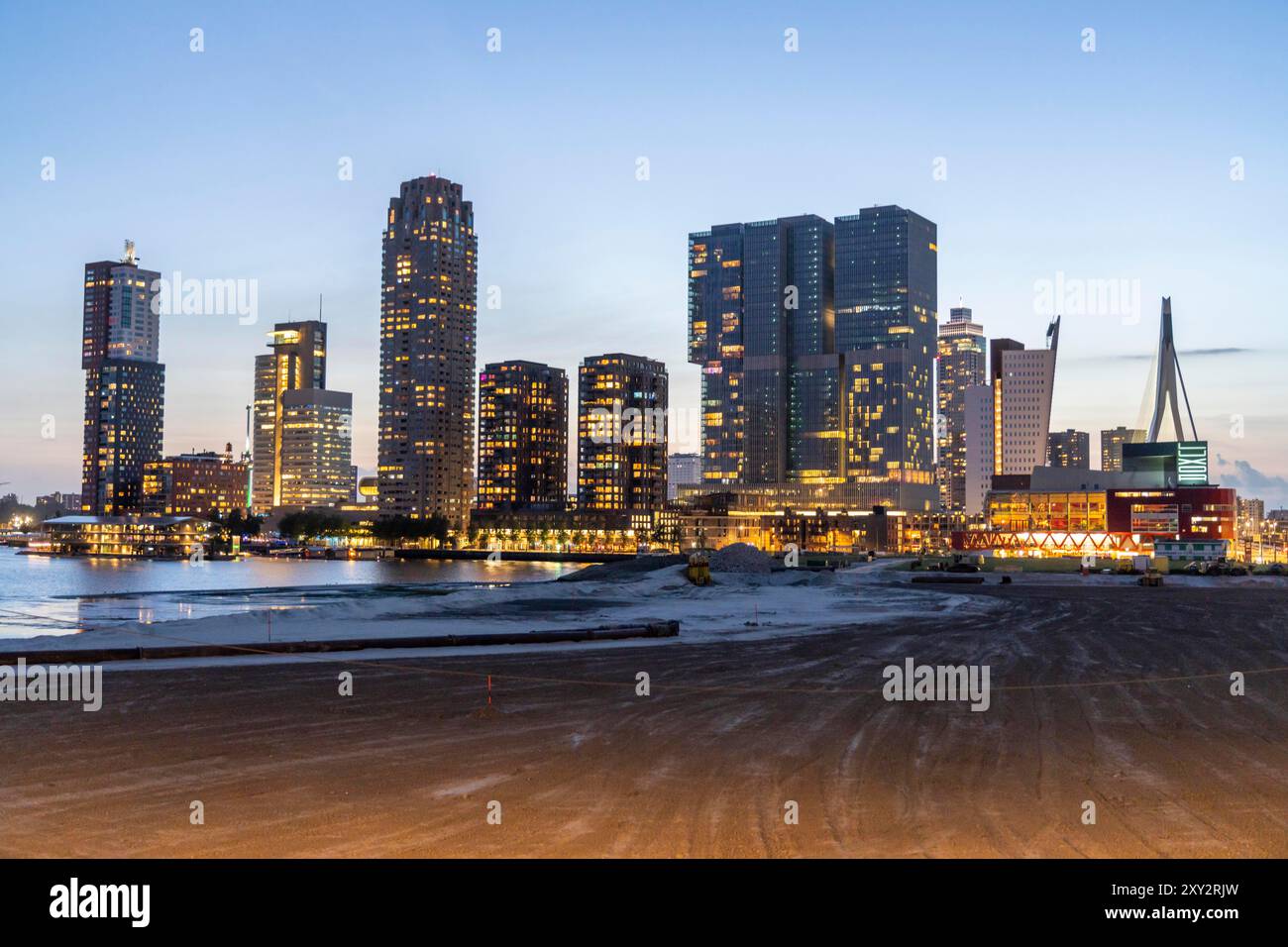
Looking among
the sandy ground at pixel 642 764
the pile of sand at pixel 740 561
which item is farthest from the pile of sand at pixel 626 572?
the sandy ground at pixel 642 764

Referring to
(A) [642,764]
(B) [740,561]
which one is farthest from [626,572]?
(A) [642,764]

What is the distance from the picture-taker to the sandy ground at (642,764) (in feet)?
45.5

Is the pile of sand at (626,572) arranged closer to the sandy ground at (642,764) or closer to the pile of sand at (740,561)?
the pile of sand at (740,561)

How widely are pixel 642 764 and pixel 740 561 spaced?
79.6 metres

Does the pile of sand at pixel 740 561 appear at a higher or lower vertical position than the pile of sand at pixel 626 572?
higher

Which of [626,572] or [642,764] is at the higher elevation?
[642,764]

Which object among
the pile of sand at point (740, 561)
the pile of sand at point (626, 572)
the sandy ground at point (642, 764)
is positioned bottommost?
the pile of sand at point (626, 572)

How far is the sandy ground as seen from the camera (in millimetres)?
13875

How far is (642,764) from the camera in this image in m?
18.4

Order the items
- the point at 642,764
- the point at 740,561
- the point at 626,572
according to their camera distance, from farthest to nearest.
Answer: the point at 626,572 < the point at 740,561 < the point at 642,764

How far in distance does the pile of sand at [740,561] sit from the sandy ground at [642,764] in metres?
63.2

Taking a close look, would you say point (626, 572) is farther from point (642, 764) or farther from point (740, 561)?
point (642, 764)

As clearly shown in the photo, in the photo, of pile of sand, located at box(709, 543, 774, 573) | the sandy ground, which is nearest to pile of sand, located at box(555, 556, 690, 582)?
pile of sand, located at box(709, 543, 774, 573)

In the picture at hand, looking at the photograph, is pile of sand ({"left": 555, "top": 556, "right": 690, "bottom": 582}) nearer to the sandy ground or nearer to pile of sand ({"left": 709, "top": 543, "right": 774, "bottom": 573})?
pile of sand ({"left": 709, "top": 543, "right": 774, "bottom": 573})
